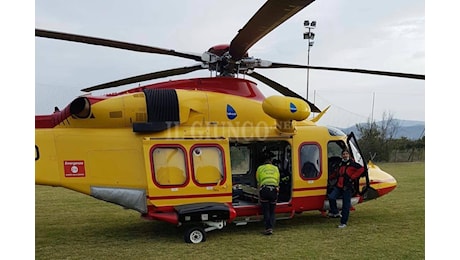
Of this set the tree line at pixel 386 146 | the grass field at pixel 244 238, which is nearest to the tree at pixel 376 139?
the tree line at pixel 386 146

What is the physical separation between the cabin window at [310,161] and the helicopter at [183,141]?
19 millimetres

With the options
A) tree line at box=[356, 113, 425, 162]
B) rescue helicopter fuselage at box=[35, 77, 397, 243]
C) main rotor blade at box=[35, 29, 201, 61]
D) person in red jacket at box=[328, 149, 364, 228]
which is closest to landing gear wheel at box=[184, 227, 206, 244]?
rescue helicopter fuselage at box=[35, 77, 397, 243]

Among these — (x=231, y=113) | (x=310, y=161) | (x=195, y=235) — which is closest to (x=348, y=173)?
(x=310, y=161)

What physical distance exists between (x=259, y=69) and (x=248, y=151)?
1905mm

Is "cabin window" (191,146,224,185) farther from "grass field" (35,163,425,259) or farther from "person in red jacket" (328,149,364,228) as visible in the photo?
"person in red jacket" (328,149,364,228)

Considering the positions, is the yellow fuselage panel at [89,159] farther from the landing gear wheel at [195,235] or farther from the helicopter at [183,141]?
the landing gear wheel at [195,235]

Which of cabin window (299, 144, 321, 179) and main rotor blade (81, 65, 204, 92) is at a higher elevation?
main rotor blade (81, 65, 204, 92)

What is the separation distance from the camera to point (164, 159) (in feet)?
22.3

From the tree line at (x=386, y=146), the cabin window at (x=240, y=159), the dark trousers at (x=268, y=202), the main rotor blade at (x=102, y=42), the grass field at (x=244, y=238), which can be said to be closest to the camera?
the main rotor blade at (x=102, y=42)

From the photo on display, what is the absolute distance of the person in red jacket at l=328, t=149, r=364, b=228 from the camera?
7609 millimetres

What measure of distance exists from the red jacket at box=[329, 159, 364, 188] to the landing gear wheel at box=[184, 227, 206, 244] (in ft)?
8.78

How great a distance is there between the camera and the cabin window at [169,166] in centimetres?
675

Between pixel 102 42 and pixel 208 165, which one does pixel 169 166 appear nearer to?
pixel 208 165

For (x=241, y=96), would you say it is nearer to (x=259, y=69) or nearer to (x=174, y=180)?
(x=259, y=69)
